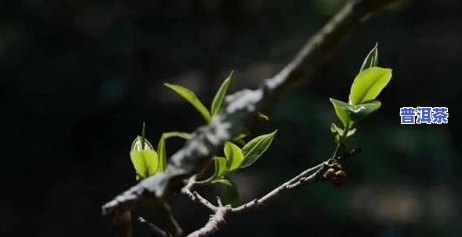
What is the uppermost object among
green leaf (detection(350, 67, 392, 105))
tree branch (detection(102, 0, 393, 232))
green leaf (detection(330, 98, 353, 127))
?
green leaf (detection(350, 67, 392, 105))

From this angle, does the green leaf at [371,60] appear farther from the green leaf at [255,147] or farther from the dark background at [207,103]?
the dark background at [207,103]

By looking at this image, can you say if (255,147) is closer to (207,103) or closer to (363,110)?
(363,110)

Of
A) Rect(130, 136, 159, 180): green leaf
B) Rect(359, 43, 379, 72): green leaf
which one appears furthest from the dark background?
Rect(130, 136, 159, 180): green leaf

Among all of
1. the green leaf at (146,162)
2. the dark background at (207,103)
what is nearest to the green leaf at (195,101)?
the green leaf at (146,162)

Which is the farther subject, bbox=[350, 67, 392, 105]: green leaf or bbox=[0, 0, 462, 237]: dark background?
bbox=[0, 0, 462, 237]: dark background

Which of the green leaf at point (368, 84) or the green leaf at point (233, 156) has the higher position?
the green leaf at point (368, 84)

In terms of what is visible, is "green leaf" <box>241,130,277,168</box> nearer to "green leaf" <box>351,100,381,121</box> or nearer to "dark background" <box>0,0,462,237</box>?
"green leaf" <box>351,100,381,121</box>
